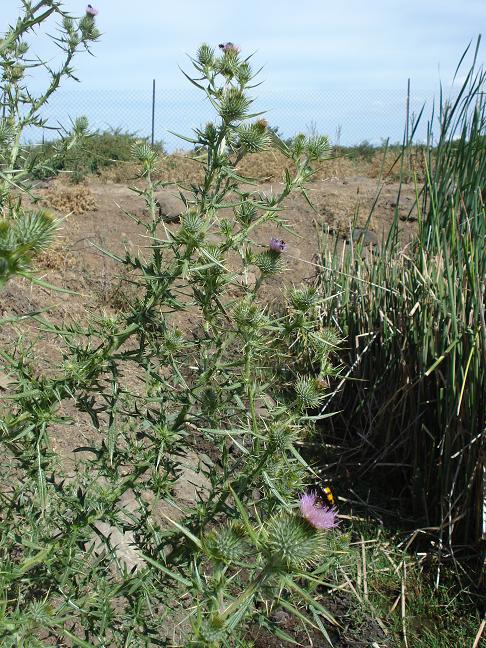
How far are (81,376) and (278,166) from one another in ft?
22.0

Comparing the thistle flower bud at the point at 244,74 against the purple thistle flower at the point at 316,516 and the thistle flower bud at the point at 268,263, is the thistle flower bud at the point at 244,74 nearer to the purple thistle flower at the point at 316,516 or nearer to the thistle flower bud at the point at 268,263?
the thistle flower bud at the point at 268,263

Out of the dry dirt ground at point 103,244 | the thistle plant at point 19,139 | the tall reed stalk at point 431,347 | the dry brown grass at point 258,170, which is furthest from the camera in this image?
the dry brown grass at point 258,170

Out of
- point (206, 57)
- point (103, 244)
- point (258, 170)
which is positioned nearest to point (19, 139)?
point (206, 57)

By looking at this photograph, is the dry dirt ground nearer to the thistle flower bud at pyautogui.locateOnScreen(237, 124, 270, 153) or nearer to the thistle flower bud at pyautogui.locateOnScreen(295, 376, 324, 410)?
the thistle flower bud at pyautogui.locateOnScreen(295, 376, 324, 410)

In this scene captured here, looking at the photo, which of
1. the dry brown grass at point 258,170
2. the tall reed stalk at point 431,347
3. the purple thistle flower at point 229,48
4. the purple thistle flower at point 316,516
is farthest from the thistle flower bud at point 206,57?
the dry brown grass at point 258,170

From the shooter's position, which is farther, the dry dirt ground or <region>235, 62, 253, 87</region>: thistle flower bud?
the dry dirt ground

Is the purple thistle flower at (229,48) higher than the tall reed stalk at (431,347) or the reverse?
higher

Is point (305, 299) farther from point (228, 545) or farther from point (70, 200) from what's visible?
point (70, 200)

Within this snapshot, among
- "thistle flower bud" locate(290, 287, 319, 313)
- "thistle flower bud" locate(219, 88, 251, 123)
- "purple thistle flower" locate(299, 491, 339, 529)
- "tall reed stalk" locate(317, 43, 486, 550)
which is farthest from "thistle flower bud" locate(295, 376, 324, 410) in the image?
"tall reed stalk" locate(317, 43, 486, 550)

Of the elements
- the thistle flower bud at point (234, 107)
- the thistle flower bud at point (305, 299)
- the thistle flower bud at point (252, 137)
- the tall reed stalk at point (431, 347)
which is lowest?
the tall reed stalk at point (431, 347)

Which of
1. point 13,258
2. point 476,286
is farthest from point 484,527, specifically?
point 13,258

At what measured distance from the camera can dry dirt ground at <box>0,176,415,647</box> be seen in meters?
A: 3.62

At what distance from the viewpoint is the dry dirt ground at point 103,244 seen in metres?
3.62

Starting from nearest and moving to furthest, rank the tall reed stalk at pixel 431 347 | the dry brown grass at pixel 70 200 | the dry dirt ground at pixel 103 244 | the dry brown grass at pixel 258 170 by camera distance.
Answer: the tall reed stalk at pixel 431 347
the dry dirt ground at pixel 103 244
the dry brown grass at pixel 70 200
the dry brown grass at pixel 258 170
